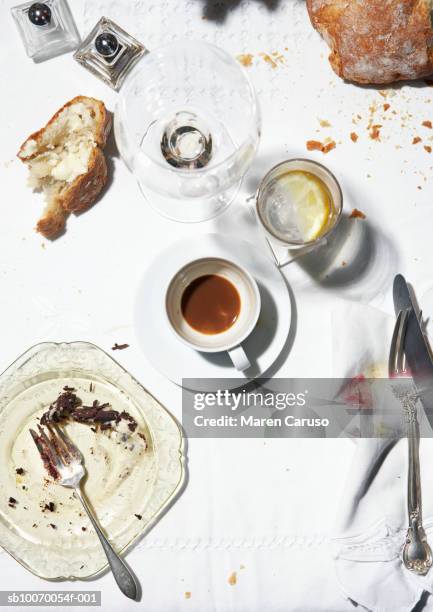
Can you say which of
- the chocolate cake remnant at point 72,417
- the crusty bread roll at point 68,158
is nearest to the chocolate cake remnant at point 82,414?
the chocolate cake remnant at point 72,417

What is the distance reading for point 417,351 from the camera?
1.10m

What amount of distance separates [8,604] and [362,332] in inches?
30.7

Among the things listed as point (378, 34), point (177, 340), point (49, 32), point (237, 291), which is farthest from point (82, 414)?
point (378, 34)

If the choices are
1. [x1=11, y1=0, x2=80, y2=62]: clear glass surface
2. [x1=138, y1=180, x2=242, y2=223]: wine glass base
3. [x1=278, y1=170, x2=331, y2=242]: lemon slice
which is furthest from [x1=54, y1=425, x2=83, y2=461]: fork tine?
[x1=11, y1=0, x2=80, y2=62]: clear glass surface

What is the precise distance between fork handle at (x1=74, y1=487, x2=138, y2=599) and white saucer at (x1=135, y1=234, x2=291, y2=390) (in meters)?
0.27

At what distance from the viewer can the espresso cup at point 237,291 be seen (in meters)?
1.05

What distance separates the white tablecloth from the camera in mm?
1125

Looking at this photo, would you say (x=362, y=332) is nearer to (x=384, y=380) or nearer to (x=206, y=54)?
(x=384, y=380)

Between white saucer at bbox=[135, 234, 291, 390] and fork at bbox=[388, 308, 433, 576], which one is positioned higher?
white saucer at bbox=[135, 234, 291, 390]

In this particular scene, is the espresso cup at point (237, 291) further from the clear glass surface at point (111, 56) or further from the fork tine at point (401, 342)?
the clear glass surface at point (111, 56)

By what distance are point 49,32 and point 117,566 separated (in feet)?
3.07

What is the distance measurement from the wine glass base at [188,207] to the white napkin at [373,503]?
0.28 m

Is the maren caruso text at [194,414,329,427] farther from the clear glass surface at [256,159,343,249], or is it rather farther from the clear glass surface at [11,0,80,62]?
the clear glass surface at [11,0,80,62]

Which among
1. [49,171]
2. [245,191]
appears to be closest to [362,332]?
A: [245,191]
